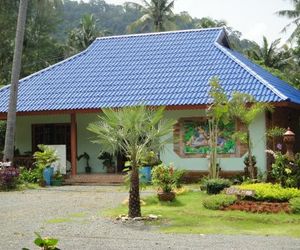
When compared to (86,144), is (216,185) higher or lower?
lower

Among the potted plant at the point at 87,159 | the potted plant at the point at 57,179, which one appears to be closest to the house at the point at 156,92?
the potted plant at the point at 87,159

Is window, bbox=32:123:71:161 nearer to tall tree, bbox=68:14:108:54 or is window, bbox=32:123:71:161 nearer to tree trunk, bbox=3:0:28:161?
tree trunk, bbox=3:0:28:161

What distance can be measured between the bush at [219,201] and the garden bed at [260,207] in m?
0.10

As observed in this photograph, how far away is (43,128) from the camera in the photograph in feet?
70.7

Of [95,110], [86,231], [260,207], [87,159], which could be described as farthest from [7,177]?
[260,207]

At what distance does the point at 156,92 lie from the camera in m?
18.5

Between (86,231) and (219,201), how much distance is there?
340cm

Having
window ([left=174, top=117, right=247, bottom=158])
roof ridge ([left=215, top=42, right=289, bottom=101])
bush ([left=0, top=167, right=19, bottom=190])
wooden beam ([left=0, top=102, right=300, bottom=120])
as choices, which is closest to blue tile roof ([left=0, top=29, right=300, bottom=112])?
roof ridge ([left=215, top=42, right=289, bottom=101])

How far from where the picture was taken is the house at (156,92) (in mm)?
17641

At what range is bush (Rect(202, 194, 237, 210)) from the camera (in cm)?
1157

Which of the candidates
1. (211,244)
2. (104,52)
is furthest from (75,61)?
(211,244)

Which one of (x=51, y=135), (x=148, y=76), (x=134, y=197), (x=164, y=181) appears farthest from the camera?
(x=51, y=135)

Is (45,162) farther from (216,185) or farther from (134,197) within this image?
(134,197)

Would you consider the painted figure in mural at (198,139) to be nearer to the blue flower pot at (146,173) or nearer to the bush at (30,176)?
the blue flower pot at (146,173)
